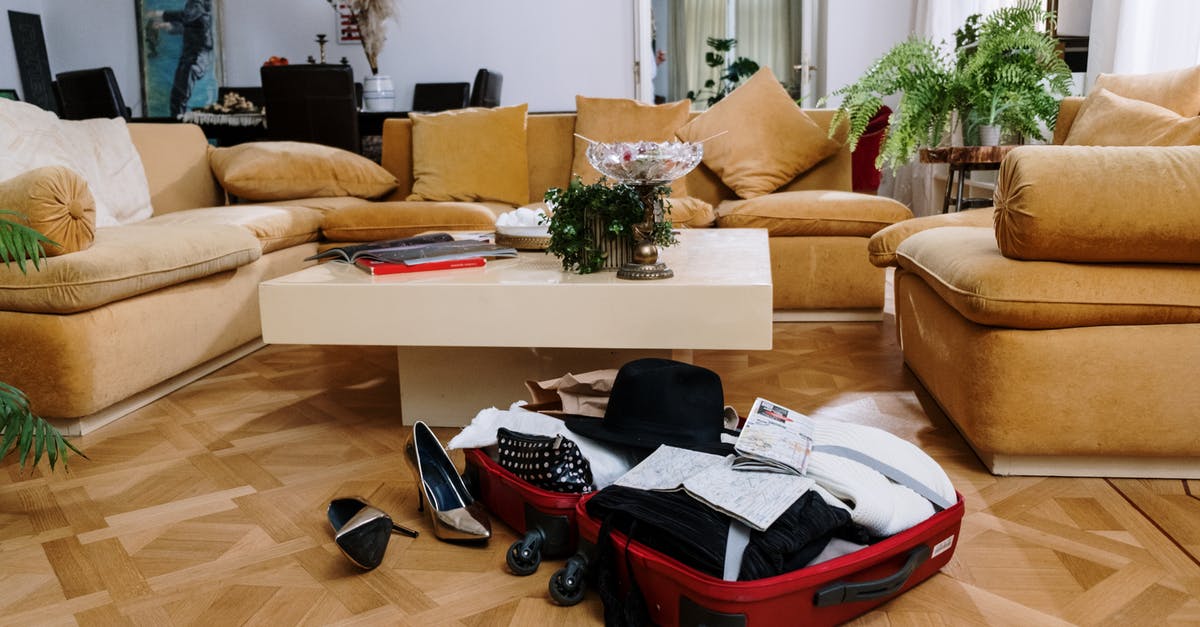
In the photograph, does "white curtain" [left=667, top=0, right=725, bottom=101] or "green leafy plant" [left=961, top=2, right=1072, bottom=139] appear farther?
"white curtain" [left=667, top=0, right=725, bottom=101]

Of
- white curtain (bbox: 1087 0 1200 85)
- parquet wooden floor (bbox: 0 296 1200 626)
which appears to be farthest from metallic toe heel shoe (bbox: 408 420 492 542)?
white curtain (bbox: 1087 0 1200 85)

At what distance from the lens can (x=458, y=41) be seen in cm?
671

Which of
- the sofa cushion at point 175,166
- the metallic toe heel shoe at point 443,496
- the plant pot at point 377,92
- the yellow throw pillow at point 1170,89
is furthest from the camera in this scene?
the plant pot at point 377,92

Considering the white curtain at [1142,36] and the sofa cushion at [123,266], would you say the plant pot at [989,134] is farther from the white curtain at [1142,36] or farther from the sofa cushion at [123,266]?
the sofa cushion at [123,266]

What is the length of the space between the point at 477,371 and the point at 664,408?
744 mm

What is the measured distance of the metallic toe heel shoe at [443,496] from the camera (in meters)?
1.55

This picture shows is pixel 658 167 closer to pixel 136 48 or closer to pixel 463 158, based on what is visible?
pixel 463 158

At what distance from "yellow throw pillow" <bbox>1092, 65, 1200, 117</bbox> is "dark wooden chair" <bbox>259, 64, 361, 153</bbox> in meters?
3.29

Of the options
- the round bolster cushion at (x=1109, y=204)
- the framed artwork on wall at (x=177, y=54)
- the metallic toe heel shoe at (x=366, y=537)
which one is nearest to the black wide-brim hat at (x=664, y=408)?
the metallic toe heel shoe at (x=366, y=537)

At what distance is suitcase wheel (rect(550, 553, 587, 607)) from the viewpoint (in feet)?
4.37

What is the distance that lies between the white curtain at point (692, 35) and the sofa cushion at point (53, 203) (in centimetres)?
650

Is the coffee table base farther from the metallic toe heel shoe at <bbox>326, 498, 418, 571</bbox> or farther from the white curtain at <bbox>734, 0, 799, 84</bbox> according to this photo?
the white curtain at <bbox>734, 0, 799, 84</bbox>

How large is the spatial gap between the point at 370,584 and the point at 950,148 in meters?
2.60

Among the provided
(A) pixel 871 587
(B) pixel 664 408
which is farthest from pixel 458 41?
(A) pixel 871 587
